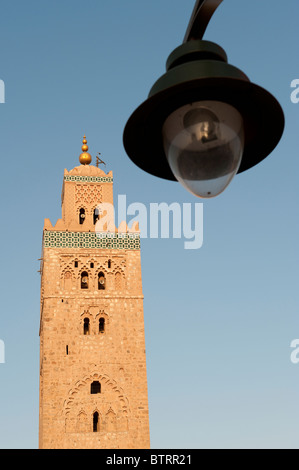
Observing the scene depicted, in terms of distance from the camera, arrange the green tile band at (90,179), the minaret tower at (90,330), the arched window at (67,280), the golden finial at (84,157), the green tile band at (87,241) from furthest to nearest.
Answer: the golden finial at (84,157) → the green tile band at (90,179) → the green tile band at (87,241) → the arched window at (67,280) → the minaret tower at (90,330)

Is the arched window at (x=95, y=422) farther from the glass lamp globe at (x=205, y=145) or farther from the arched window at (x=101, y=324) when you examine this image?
the glass lamp globe at (x=205, y=145)

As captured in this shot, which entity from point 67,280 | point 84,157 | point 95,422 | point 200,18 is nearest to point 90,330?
point 67,280

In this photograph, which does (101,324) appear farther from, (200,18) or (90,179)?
(200,18)

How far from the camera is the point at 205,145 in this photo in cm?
257

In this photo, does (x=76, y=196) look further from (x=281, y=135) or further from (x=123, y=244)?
(x=281, y=135)

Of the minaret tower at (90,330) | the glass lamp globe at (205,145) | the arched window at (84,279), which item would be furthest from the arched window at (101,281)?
the glass lamp globe at (205,145)

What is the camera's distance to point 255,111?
2719 millimetres

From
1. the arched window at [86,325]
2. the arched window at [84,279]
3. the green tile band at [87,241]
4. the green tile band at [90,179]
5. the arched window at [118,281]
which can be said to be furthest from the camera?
the green tile band at [90,179]

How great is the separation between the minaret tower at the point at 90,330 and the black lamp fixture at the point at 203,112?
16218mm

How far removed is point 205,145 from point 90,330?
1686 centimetres

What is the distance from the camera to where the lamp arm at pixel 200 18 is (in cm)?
271

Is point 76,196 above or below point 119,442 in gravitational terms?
above
